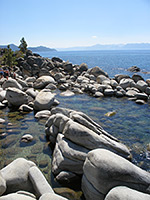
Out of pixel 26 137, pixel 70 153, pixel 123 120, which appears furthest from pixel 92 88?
pixel 70 153

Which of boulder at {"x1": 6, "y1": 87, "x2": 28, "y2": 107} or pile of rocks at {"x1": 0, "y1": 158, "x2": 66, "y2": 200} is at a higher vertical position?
boulder at {"x1": 6, "y1": 87, "x2": 28, "y2": 107}

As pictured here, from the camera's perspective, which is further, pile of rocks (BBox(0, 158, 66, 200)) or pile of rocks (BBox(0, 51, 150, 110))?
pile of rocks (BBox(0, 51, 150, 110))

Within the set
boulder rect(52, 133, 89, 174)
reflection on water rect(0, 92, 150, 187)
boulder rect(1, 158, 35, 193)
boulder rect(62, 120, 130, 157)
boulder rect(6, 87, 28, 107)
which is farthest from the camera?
boulder rect(6, 87, 28, 107)

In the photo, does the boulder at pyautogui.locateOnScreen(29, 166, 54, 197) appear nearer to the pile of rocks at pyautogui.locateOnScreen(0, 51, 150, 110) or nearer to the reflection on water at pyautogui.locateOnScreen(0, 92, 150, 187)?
the reflection on water at pyautogui.locateOnScreen(0, 92, 150, 187)

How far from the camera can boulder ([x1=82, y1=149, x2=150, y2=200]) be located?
5.04 metres

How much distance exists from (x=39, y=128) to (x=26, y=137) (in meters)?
1.62

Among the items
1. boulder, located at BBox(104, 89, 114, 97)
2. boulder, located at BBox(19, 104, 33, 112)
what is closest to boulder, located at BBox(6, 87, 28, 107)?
boulder, located at BBox(19, 104, 33, 112)

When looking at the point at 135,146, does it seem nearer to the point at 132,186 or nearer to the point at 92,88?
the point at 132,186

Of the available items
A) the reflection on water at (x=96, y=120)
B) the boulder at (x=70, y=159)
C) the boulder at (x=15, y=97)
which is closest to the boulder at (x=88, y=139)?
the boulder at (x=70, y=159)

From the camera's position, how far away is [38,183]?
553 centimetres

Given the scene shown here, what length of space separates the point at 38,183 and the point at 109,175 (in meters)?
2.31

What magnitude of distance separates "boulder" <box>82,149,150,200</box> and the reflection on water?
209 cm

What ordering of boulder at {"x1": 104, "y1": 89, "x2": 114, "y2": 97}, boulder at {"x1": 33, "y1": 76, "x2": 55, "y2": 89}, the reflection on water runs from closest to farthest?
the reflection on water
boulder at {"x1": 104, "y1": 89, "x2": 114, "y2": 97}
boulder at {"x1": 33, "y1": 76, "x2": 55, "y2": 89}

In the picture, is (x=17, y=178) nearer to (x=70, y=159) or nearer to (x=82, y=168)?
(x=70, y=159)
